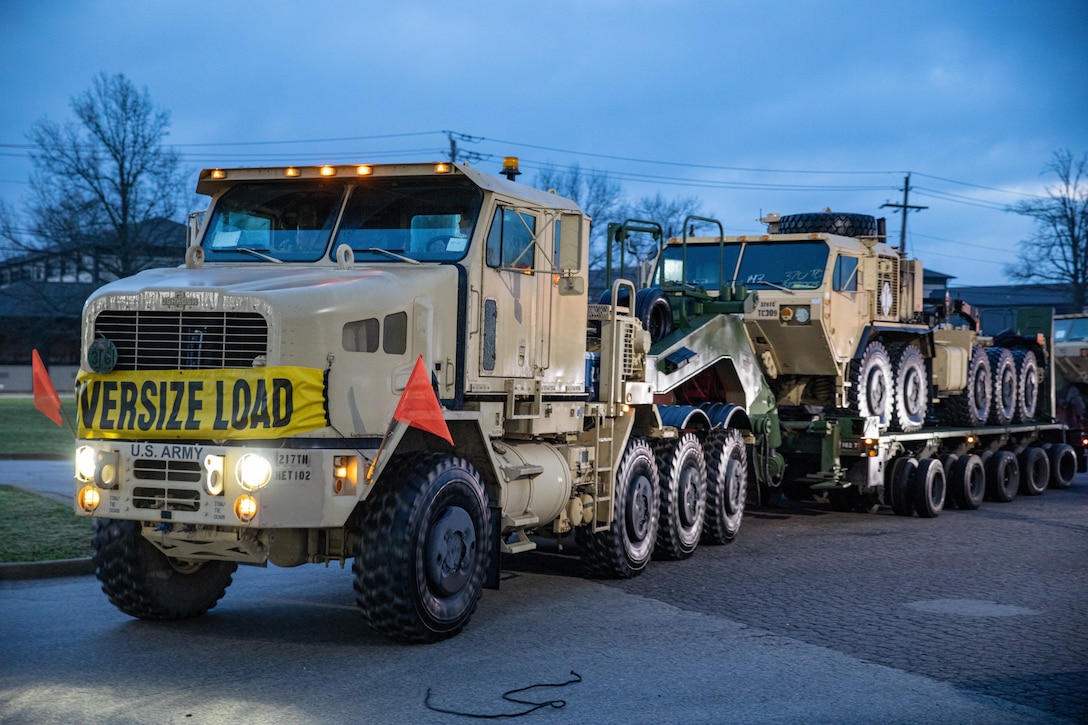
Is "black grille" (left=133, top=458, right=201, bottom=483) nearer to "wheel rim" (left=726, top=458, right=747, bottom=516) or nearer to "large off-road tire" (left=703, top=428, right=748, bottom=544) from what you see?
"large off-road tire" (left=703, top=428, right=748, bottom=544)

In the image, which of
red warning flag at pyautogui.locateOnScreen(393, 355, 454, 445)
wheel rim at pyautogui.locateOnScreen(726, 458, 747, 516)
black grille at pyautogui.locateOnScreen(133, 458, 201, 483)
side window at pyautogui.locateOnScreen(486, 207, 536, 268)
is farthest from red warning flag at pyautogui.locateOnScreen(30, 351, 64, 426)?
wheel rim at pyautogui.locateOnScreen(726, 458, 747, 516)

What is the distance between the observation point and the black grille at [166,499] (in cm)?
737

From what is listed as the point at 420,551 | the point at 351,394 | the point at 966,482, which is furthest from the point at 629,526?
the point at 966,482

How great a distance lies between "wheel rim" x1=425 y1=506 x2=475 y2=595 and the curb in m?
3.67

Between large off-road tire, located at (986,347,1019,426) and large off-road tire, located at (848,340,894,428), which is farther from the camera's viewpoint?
large off-road tire, located at (986,347,1019,426)

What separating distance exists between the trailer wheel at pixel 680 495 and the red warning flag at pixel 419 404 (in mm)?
4630

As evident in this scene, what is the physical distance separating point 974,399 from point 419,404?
13.2 metres

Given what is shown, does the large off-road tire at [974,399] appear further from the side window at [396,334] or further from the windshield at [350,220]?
the side window at [396,334]

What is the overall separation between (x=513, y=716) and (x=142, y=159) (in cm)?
2945

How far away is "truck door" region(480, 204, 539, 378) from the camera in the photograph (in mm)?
8945

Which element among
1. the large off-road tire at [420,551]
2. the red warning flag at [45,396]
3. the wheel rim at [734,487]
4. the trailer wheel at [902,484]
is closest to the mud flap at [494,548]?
the large off-road tire at [420,551]

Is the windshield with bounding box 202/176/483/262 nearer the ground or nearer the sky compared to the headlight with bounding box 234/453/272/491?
nearer the sky

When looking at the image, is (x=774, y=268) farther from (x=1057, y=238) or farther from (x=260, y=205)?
(x=1057, y=238)

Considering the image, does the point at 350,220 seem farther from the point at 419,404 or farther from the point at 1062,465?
the point at 1062,465
